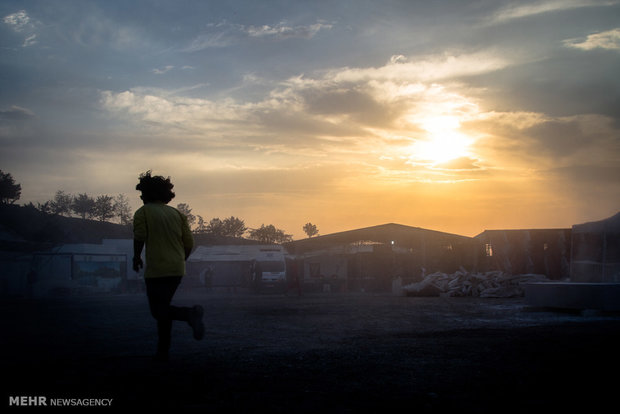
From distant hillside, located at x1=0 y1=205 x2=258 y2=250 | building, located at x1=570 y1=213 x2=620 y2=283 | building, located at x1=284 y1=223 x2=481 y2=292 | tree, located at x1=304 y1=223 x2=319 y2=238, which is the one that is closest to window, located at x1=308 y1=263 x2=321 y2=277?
building, located at x1=284 y1=223 x2=481 y2=292

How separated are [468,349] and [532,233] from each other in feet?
110

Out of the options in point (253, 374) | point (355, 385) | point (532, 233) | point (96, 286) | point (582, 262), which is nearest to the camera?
point (355, 385)

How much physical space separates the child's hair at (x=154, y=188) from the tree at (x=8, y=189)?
70.2 meters

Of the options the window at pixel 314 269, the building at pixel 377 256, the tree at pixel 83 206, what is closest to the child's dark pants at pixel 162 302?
the building at pixel 377 256

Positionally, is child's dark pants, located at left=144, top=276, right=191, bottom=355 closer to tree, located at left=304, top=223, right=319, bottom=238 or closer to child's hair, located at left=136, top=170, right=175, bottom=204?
child's hair, located at left=136, top=170, right=175, bottom=204

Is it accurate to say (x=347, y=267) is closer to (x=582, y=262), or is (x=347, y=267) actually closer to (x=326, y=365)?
(x=582, y=262)

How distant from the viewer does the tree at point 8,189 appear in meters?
67.3

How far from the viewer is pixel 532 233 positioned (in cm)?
3716

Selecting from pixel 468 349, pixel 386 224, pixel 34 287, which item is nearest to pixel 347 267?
pixel 386 224

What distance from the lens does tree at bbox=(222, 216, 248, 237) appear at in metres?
102

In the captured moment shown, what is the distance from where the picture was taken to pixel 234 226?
103 meters

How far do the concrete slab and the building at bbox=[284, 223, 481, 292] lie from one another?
2258cm

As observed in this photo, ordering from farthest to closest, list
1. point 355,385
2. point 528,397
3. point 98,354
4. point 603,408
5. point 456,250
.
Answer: point 456,250 → point 98,354 → point 355,385 → point 528,397 → point 603,408

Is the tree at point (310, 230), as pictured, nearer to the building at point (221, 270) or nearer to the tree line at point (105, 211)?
the tree line at point (105, 211)
